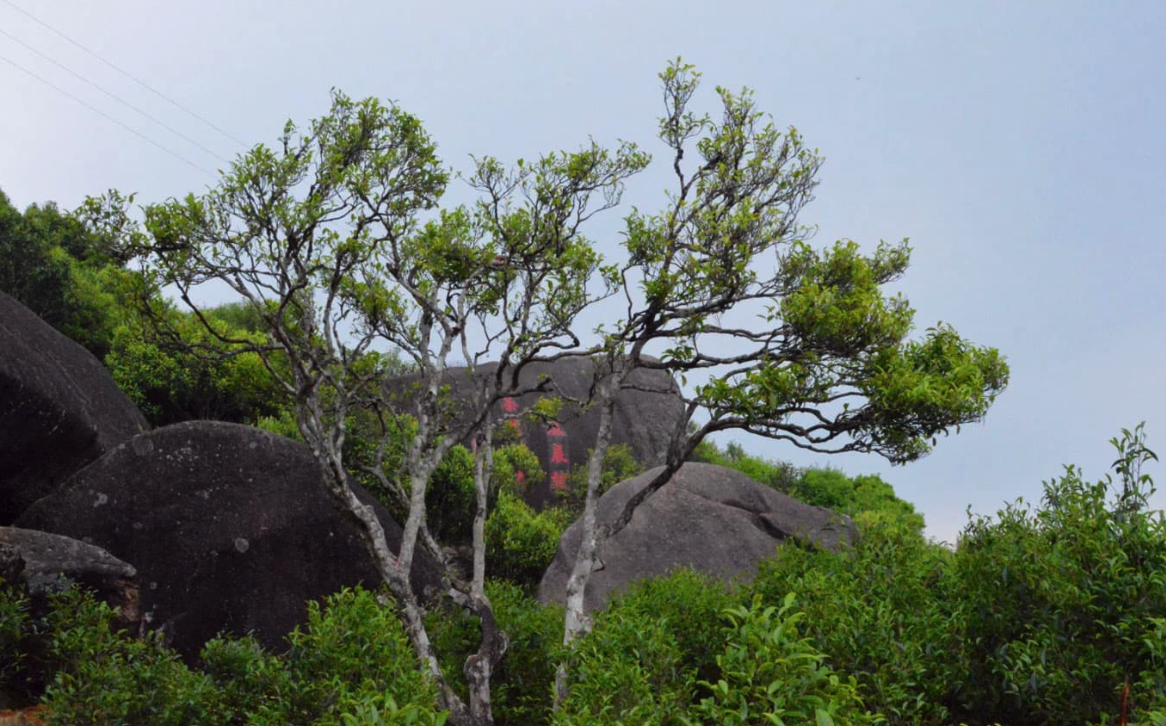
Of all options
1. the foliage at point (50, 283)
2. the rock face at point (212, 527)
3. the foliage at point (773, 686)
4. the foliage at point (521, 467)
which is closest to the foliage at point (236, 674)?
the rock face at point (212, 527)

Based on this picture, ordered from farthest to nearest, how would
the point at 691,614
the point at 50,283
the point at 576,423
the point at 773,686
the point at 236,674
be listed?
the point at 576,423, the point at 50,283, the point at 691,614, the point at 236,674, the point at 773,686

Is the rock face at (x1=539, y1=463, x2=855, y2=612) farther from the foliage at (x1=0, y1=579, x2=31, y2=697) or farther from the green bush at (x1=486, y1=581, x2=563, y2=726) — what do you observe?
the foliage at (x1=0, y1=579, x2=31, y2=697)

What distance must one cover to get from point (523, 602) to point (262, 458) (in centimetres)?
416

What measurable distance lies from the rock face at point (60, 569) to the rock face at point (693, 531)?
25.5ft

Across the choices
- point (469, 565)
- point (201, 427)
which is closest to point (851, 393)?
point (201, 427)

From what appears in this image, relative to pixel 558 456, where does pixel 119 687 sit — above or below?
below

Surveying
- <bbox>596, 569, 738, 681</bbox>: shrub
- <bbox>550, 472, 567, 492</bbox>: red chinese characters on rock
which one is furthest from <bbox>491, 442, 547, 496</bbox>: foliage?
<bbox>596, 569, 738, 681</bbox>: shrub

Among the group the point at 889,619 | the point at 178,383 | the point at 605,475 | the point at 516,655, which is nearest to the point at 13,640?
the point at 516,655

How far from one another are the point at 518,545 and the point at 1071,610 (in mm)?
14192

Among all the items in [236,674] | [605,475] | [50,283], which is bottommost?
[236,674]

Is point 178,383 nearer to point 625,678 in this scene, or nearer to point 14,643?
point 14,643

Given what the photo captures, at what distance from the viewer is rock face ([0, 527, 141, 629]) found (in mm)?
11109

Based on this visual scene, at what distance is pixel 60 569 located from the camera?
37.1ft

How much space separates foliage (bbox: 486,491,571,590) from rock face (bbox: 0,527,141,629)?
9.26m
